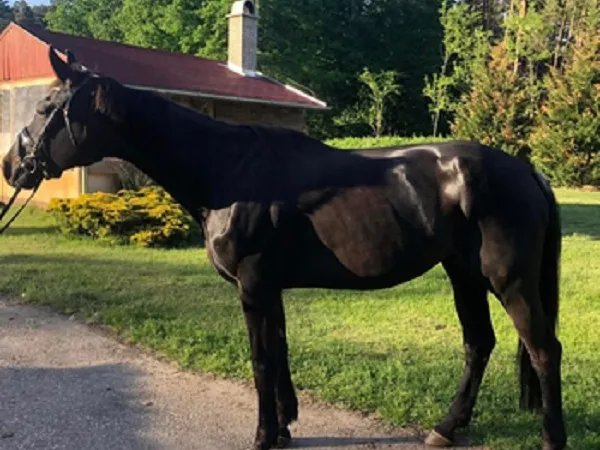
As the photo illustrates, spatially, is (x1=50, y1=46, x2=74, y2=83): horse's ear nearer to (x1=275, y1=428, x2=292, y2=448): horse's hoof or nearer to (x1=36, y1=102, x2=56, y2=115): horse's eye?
(x1=36, y1=102, x2=56, y2=115): horse's eye

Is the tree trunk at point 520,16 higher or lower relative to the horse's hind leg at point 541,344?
higher

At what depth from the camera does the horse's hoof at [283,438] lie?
12.2 feet

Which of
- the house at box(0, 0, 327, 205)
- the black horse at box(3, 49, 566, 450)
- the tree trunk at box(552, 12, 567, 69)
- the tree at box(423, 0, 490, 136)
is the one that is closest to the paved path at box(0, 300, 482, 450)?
the black horse at box(3, 49, 566, 450)

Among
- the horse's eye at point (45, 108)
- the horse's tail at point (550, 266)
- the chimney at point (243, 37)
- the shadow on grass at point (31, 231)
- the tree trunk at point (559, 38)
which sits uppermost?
the tree trunk at point (559, 38)

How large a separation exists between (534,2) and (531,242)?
33.5 m

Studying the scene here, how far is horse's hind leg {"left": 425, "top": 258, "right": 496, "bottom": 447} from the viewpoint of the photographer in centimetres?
386

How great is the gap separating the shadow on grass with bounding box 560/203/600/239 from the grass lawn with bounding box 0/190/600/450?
3.17 metres

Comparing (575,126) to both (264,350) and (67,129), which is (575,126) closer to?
(264,350)

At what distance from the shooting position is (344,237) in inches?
134

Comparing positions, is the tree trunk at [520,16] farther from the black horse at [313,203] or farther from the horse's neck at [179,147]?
the horse's neck at [179,147]

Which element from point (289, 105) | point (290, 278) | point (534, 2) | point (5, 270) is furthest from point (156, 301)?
point (534, 2)

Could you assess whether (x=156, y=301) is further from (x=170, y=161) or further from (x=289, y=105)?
(x=289, y=105)

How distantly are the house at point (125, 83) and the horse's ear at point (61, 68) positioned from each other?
35.7ft

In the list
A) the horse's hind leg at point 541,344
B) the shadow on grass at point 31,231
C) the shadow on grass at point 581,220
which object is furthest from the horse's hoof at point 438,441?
the shadow on grass at point 581,220
